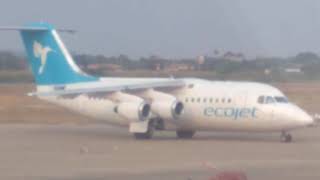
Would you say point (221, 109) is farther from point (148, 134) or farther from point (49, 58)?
point (49, 58)

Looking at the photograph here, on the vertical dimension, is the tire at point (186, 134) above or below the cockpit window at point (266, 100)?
below

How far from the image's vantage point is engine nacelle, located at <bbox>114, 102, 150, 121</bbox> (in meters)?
35.0

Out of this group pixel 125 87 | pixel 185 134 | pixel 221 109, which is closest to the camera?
pixel 221 109

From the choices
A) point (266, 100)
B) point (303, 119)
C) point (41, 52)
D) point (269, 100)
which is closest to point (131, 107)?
point (266, 100)

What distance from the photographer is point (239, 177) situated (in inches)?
625

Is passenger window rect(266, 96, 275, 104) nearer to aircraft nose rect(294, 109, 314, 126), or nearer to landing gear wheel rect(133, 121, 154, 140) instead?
aircraft nose rect(294, 109, 314, 126)

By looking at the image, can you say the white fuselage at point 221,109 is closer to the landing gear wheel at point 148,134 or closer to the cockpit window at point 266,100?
the cockpit window at point 266,100

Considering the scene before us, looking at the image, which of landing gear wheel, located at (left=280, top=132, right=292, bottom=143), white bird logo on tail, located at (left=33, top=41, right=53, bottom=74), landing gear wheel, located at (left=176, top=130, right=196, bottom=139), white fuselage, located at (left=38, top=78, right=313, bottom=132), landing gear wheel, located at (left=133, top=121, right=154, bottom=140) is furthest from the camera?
white bird logo on tail, located at (left=33, top=41, right=53, bottom=74)

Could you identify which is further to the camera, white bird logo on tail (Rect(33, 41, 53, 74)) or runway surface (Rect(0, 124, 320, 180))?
white bird logo on tail (Rect(33, 41, 53, 74))

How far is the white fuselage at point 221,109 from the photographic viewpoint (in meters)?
33.9

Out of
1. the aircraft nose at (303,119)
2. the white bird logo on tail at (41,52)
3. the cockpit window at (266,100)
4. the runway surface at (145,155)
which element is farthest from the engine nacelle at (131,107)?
the aircraft nose at (303,119)

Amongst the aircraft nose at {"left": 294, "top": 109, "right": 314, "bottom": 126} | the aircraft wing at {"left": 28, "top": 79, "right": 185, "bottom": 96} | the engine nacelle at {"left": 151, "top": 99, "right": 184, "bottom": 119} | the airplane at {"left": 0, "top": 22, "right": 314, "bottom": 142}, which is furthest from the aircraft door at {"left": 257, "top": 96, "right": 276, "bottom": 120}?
the aircraft wing at {"left": 28, "top": 79, "right": 185, "bottom": 96}

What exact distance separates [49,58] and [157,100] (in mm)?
5232

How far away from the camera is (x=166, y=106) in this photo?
35031 millimetres
